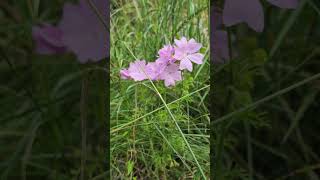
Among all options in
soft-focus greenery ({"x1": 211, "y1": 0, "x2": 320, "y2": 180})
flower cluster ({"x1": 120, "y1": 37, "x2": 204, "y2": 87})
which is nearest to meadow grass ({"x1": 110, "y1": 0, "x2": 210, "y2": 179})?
flower cluster ({"x1": 120, "y1": 37, "x2": 204, "y2": 87})

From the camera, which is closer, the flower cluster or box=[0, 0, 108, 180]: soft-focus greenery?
box=[0, 0, 108, 180]: soft-focus greenery

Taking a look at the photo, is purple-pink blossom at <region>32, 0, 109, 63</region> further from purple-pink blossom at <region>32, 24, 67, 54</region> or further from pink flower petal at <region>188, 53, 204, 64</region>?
pink flower petal at <region>188, 53, 204, 64</region>

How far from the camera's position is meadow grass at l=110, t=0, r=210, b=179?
167 cm

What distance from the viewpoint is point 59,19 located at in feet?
4.30

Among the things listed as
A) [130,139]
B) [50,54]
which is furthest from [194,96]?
[50,54]

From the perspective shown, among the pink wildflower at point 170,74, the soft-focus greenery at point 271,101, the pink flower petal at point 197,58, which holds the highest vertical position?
the pink flower petal at point 197,58

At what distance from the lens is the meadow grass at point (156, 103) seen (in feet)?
5.47

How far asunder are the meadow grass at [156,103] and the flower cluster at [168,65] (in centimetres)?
3

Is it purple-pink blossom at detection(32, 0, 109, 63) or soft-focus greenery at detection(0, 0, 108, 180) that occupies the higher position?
purple-pink blossom at detection(32, 0, 109, 63)

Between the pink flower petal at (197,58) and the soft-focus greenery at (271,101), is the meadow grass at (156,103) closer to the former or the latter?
the pink flower petal at (197,58)

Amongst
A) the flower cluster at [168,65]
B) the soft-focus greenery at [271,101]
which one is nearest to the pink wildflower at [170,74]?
the flower cluster at [168,65]

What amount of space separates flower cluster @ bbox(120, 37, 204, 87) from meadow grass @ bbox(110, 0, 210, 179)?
0.03 meters

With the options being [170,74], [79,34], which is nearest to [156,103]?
[170,74]

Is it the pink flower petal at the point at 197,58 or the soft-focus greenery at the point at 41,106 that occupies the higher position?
the pink flower petal at the point at 197,58
